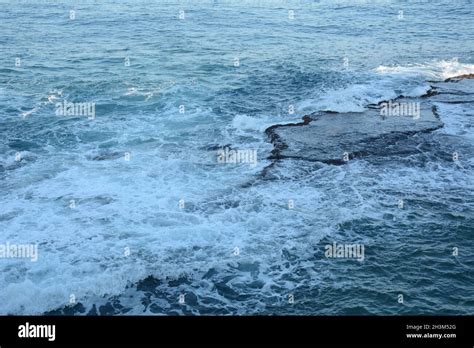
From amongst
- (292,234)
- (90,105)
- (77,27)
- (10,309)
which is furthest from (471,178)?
(77,27)

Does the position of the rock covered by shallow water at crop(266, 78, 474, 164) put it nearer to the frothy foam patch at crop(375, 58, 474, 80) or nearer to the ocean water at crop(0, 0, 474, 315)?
the ocean water at crop(0, 0, 474, 315)

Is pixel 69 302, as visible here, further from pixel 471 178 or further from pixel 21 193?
pixel 471 178

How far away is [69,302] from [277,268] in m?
3.78

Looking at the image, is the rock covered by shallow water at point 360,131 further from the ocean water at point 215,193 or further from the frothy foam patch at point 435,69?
the frothy foam patch at point 435,69

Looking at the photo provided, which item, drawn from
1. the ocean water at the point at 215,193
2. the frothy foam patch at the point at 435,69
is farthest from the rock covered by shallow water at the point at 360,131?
the frothy foam patch at the point at 435,69

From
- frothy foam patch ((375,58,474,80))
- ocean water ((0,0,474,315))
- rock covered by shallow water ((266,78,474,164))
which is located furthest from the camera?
frothy foam patch ((375,58,474,80))

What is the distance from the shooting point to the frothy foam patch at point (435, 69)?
22.9 m

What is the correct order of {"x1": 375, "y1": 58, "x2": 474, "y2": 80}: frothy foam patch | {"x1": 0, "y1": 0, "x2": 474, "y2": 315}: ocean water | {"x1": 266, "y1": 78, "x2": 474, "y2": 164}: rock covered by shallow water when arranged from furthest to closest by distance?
1. {"x1": 375, "y1": 58, "x2": 474, "y2": 80}: frothy foam patch
2. {"x1": 266, "y1": 78, "x2": 474, "y2": 164}: rock covered by shallow water
3. {"x1": 0, "y1": 0, "x2": 474, "y2": 315}: ocean water

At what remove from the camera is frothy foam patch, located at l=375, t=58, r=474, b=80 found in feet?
75.2

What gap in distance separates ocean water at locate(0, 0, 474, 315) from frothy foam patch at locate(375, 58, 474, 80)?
120 millimetres

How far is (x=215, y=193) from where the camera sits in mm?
12609

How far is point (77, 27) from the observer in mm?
32969

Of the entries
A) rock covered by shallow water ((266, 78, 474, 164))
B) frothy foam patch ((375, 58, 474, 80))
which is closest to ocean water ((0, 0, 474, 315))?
frothy foam patch ((375, 58, 474, 80))

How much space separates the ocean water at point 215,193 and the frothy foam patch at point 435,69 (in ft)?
0.39
